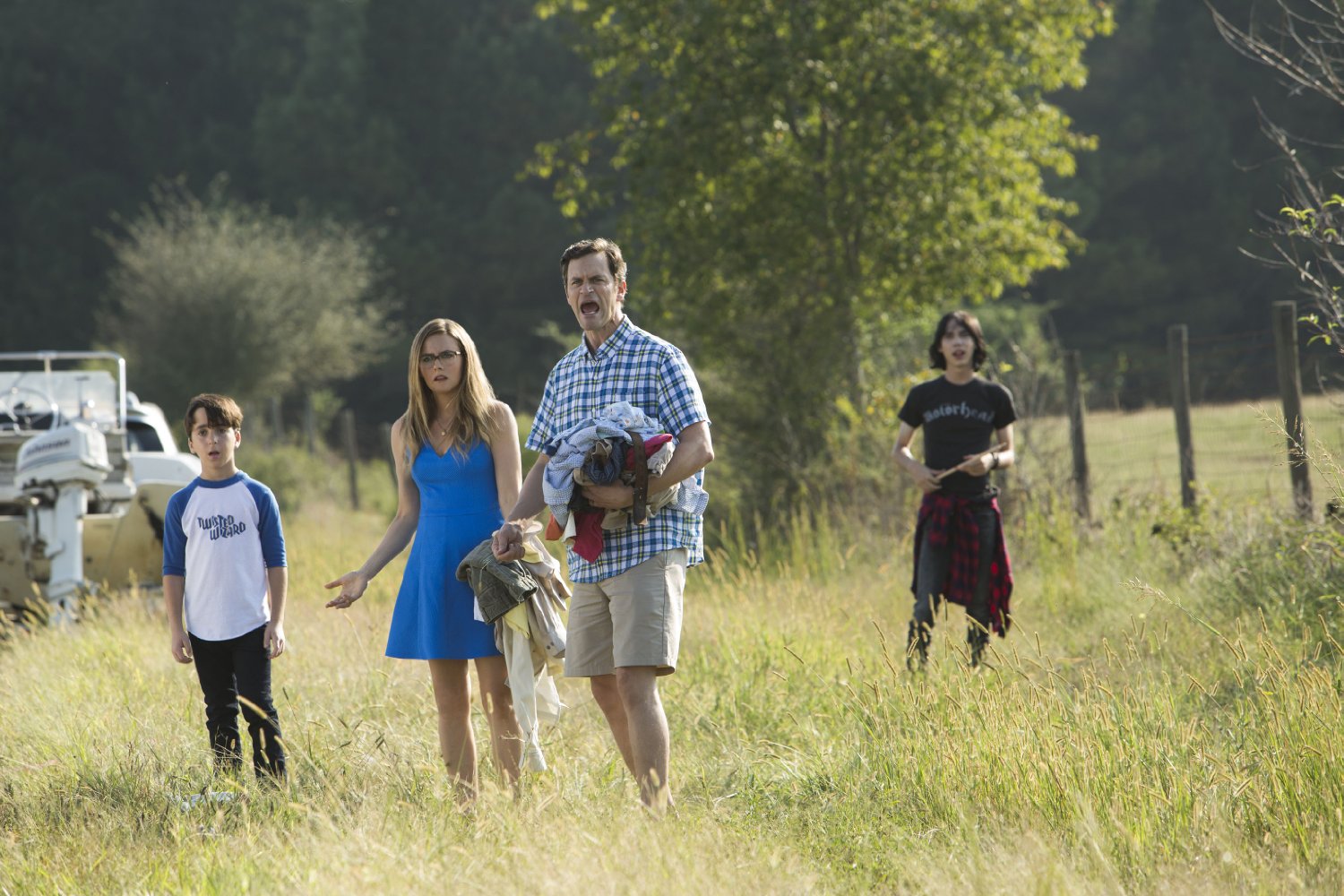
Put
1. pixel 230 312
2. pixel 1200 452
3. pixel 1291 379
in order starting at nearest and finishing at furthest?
1. pixel 1291 379
2. pixel 1200 452
3. pixel 230 312

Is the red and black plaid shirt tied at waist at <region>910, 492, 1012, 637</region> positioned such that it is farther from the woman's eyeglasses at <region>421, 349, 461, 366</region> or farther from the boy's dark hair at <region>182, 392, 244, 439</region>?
the boy's dark hair at <region>182, 392, 244, 439</region>

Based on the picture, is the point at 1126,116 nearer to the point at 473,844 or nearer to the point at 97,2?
the point at 97,2

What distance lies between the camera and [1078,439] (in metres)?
10.5

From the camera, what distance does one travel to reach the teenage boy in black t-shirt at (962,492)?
645cm

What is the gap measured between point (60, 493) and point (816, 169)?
707cm

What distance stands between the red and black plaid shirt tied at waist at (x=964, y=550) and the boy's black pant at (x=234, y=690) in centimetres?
294

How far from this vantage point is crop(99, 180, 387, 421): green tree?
31562mm

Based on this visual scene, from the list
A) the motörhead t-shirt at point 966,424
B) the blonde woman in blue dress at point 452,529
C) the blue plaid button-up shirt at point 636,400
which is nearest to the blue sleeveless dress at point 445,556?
the blonde woman in blue dress at point 452,529

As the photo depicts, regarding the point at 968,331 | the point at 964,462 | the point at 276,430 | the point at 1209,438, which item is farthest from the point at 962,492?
the point at 276,430

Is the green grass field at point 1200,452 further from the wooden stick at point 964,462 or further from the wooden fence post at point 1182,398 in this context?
the wooden stick at point 964,462

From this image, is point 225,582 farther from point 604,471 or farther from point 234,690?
point 604,471

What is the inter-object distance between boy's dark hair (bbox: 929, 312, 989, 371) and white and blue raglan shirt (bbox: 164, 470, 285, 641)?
121 inches

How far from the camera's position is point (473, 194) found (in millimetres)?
42844

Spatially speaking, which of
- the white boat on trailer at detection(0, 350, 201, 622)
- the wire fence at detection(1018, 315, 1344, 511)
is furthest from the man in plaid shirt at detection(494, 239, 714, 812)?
the white boat on trailer at detection(0, 350, 201, 622)
